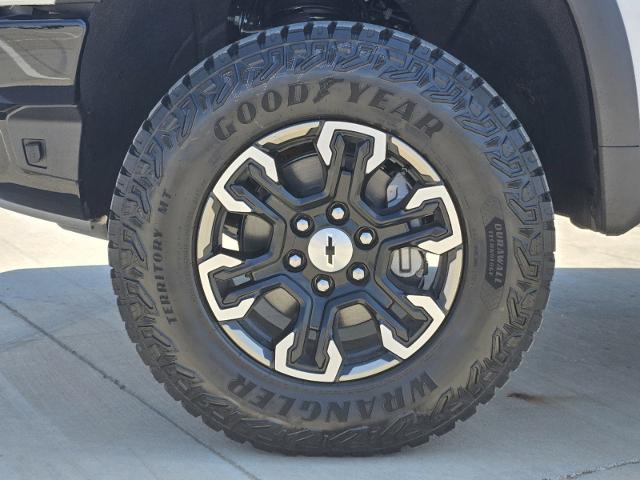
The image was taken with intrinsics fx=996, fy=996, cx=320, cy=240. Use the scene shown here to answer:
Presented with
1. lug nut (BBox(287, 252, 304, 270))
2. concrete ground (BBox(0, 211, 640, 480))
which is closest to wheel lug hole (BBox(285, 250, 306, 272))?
lug nut (BBox(287, 252, 304, 270))

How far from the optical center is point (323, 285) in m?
2.53

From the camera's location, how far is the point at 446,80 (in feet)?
8.04

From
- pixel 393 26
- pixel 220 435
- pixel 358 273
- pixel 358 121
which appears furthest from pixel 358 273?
pixel 393 26

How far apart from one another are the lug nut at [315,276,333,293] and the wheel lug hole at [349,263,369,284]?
0.19 ft

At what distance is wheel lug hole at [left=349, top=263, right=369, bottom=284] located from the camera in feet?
8.30

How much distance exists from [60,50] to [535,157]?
1226mm

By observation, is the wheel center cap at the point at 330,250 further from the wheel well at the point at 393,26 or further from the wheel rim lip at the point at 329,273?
the wheel well at the point at 393,26

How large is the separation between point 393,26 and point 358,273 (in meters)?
0.87

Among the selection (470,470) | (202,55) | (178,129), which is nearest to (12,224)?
(202,55)

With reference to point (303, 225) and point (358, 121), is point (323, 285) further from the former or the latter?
point (358, 121)

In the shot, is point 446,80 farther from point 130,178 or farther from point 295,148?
point 130,178

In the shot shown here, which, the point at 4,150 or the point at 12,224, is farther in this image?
the point at 12,224

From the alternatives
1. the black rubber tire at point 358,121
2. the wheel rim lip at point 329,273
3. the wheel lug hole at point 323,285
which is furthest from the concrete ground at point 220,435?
the wheel lug hole at point 323,285

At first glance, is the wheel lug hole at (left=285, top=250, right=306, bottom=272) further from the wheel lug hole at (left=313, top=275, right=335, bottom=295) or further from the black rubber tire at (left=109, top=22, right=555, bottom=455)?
the black rubber tire at (left=109, top=22, right=555, bottom=455)
